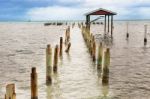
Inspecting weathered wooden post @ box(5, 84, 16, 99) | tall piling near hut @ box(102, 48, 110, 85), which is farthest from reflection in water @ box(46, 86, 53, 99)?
weathered wooden post @ box(5, 84, 16, 99)

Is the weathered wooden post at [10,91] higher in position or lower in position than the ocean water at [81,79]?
higher

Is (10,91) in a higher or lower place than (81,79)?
higher

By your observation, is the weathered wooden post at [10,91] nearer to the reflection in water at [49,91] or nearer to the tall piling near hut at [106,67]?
the reflection in water at [49,91]

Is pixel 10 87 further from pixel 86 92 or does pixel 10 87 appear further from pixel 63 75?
pixel 63 75

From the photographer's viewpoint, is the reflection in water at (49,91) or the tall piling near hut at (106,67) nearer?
the reflection in water at (49,91)

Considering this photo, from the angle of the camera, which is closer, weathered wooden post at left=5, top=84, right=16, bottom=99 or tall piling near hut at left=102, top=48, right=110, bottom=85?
weathered wooden post at left=5, top=84, right=16, bottom=99

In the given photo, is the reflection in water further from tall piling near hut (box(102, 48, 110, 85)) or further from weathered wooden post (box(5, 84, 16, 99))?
weathered wooden post (box(5, 84, 16, 99))

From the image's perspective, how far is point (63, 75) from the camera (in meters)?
20.2

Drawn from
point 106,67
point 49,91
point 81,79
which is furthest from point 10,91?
point 81,79

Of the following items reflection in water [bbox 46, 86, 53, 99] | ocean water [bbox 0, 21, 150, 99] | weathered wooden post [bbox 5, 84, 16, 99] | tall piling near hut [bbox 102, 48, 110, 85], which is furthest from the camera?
tall piling near hut [bbox 102, 48, 110, 85]

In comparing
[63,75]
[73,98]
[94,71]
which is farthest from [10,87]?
[94,71]

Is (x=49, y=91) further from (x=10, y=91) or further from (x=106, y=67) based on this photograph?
(x=10, y=91)

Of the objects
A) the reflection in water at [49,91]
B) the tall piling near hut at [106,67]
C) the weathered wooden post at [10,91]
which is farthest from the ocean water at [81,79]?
the weathered wooden post at [10,91]

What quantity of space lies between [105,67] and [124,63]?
9.82m
